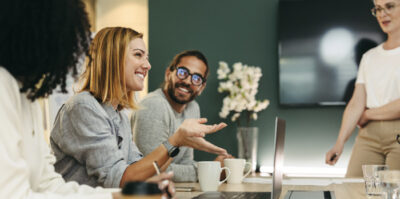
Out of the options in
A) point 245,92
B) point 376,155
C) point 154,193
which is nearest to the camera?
point 154,193

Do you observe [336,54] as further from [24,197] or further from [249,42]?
[24,197]

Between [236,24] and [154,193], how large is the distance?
3444 mm

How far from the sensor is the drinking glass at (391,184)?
1276mm

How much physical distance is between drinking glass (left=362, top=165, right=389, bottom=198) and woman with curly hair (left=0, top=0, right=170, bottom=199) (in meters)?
0.97

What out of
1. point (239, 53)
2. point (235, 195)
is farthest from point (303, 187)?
point (239, 53)

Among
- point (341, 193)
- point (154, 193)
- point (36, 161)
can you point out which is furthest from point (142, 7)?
point (154, 193)

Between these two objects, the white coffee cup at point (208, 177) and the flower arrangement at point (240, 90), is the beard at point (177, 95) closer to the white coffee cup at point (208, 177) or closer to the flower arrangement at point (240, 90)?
the flower arrangement at point (240, 90)

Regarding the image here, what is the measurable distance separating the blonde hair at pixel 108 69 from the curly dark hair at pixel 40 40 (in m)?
0.73

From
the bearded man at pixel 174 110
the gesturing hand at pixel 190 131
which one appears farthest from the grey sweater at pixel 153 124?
the gesturing hand at pixel 190 131

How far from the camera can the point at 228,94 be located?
3887 millimetres

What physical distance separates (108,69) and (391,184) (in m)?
1.10

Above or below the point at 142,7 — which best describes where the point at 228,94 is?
below

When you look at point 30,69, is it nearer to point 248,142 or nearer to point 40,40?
point 40,40

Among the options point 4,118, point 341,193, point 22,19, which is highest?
point 22,19
